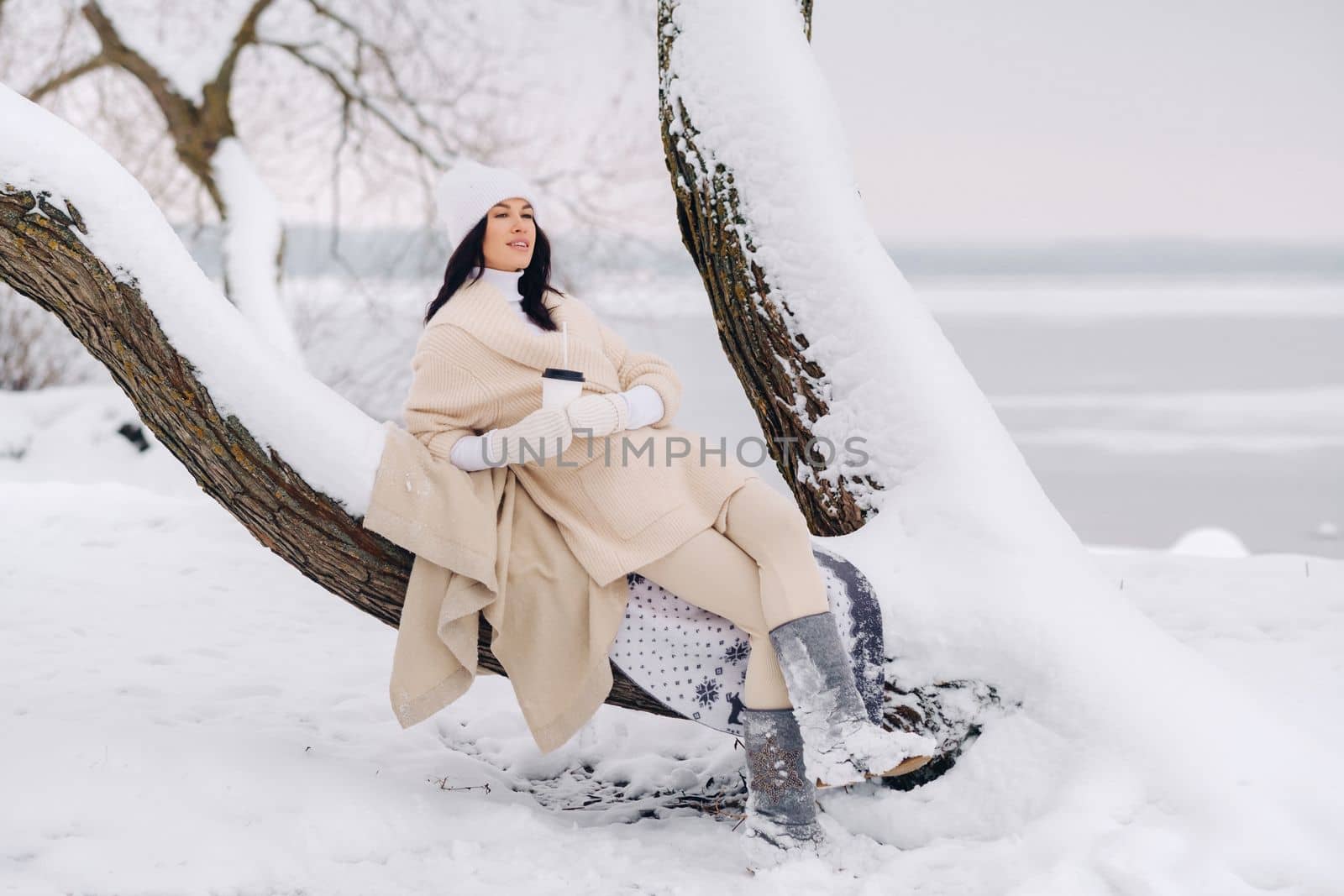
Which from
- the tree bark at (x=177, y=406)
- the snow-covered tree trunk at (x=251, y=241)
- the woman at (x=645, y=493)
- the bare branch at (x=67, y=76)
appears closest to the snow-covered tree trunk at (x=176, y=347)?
the tree bark at (x=177, y=406)

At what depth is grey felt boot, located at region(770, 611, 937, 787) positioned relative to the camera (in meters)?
2.63

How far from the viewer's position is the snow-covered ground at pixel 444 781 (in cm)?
251

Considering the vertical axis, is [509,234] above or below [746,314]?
above

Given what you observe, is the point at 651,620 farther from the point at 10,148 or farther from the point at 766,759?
the point at 10,148

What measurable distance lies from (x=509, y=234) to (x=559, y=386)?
1.38 feet

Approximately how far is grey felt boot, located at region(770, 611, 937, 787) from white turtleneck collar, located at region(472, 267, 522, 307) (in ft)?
3.54

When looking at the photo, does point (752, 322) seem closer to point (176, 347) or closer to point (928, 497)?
point (928, 497)

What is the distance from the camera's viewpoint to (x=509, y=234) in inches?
115

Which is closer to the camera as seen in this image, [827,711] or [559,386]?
[827,711]

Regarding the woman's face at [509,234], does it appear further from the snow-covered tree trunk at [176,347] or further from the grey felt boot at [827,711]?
the grey felt boot at [827,711]

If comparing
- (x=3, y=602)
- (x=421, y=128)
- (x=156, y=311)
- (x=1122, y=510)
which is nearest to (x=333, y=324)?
(x=421, y=128)

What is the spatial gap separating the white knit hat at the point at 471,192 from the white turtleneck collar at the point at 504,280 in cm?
11

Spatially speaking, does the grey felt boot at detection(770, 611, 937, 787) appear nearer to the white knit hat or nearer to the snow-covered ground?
the snow-covered ground

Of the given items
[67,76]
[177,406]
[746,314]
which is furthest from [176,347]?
[67,76]
